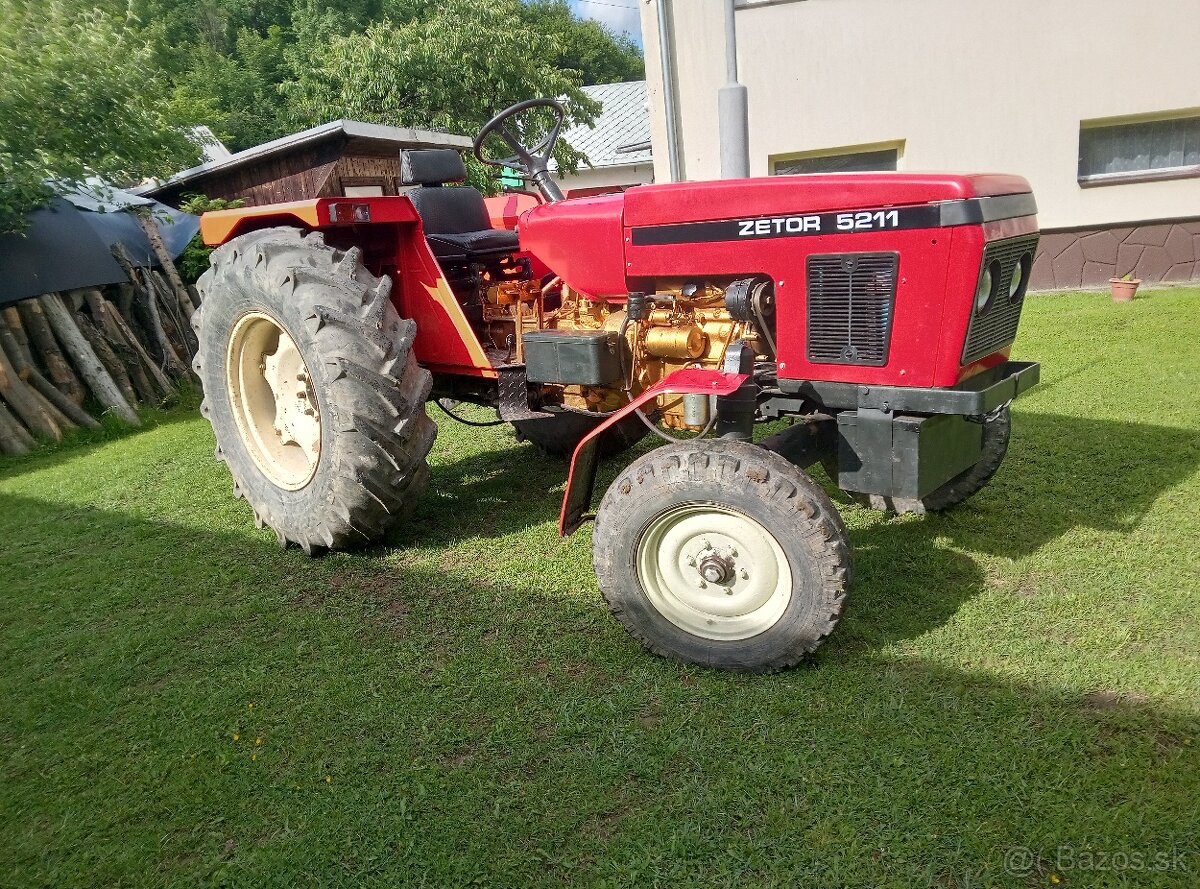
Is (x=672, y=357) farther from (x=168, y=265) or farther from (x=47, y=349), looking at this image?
(x=168, y=265)

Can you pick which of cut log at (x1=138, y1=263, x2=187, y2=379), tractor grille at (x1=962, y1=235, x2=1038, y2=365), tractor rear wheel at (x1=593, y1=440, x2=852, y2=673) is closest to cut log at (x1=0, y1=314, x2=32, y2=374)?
cut log at (x1=138, y1=263, x2=187, y2=379)

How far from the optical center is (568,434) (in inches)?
194

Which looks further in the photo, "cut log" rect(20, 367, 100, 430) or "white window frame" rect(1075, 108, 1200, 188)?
"white window frame" rect(1075, 108, 1200, 188)

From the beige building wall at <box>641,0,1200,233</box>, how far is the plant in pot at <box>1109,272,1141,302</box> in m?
1.29

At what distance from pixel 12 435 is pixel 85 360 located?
3.21 ft

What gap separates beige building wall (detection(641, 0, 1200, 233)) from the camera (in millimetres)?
9227

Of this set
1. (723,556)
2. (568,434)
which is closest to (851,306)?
(723,556)

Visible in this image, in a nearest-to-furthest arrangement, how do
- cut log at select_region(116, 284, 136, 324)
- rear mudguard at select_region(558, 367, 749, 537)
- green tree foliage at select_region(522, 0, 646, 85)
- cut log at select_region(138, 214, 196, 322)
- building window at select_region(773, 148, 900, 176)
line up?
rear mudguard at select_region(558, 367, 749, 537) < cut log at select_region(116, 284, 136, 324) < cut log at select_region(138, 214, 196, 322) < building window at select_region(773, 148, 900, 176) < green tree foliage at select_region(522, 0, 646, 85)

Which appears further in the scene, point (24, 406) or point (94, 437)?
point (94, 437)

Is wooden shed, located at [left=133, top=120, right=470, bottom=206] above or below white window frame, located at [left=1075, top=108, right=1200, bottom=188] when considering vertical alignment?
above

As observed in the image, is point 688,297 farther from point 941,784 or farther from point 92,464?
point 92,464

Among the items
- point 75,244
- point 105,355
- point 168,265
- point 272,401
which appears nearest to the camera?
point 272,401

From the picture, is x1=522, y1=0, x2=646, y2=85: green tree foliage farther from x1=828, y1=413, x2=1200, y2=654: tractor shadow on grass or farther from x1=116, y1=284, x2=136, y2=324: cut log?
x1=828, y1=413, x2=1200, y2=654: tractor shadow on grass

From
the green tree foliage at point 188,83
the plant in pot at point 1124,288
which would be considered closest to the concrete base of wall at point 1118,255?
the plant in pot at point 1124,288
